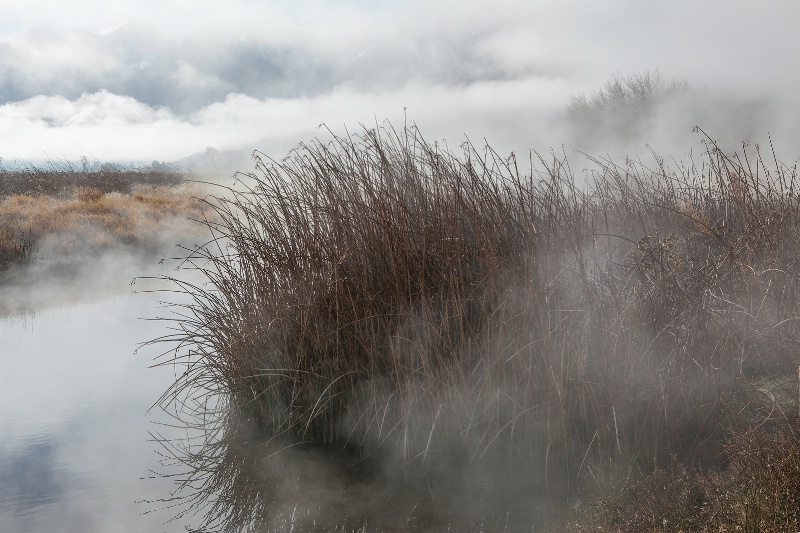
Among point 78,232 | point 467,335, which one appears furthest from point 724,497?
point 78,232

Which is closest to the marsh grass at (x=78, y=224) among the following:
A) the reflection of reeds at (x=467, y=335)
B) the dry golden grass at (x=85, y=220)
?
the dry golden grass at (x=85, y=220)

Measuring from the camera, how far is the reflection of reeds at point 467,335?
3223 millimetres

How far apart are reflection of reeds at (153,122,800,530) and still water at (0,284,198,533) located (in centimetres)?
34

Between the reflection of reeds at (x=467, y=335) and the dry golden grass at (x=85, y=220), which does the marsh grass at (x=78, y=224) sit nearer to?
the dry golden grass at (x=85, y=220)

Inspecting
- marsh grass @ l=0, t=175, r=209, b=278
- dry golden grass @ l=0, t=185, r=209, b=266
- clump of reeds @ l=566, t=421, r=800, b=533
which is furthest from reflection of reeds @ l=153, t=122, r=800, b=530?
marsh grass @ l=0, t=175, r=209, b=278

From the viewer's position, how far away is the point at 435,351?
346cm

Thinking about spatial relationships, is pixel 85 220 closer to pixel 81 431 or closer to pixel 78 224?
pixel 78 224

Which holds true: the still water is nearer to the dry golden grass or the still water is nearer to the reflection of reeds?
the reflection of reeds

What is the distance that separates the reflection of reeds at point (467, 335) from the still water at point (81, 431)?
338mm

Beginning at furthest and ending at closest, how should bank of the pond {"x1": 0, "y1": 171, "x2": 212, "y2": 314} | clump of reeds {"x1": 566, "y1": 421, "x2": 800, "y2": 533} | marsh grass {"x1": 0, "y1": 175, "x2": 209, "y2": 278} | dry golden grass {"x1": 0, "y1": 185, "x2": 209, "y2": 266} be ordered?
dry golden grass {"x1": 0, "y1": 185, "x2": 209, "y2": 266} < marsh grass {"x1": 0, "y1": 175, "x2": 209, "y2": 278} < bank of the pond {"x1": 0, "y1": 171, "x2": 212, "y2": 314} < clump of reeds {"x1": 566, "y1": 421, "x2": 800, "y2": 533}

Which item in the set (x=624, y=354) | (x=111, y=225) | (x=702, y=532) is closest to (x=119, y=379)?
(x=624, y=354)

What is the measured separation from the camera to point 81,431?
14.3 ft

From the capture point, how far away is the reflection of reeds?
127 inches

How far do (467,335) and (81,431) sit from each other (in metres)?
2.48
